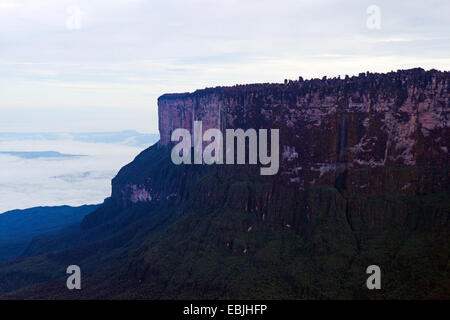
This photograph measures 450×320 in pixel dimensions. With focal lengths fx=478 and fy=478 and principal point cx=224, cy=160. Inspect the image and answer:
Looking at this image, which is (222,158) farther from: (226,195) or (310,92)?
(310,92)

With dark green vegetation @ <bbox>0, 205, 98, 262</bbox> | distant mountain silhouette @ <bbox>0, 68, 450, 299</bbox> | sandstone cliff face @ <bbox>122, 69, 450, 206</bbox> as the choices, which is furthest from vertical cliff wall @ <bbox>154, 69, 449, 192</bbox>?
dark green vegetation @ <bbox>0, 205, 98, 262</bbox>

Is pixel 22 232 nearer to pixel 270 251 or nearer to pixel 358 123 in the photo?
pixel 270 251

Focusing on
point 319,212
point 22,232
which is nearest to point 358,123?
point 319,212

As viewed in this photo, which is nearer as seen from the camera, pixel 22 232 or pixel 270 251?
pixel 270 251

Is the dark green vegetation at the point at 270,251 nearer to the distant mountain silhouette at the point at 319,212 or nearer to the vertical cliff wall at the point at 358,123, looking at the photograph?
the distant mountain silhouette at the point at 319,212

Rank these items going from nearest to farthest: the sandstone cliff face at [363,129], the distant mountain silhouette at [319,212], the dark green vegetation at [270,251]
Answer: the dark green vegetation at [270,251] < the distant mountain silhouette at [319,212] < the sandstone cliff face at [363,129]

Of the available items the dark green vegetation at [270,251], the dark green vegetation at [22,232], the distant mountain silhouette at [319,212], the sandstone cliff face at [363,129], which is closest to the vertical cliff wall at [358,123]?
the sandstone cliff face at [363,129]
